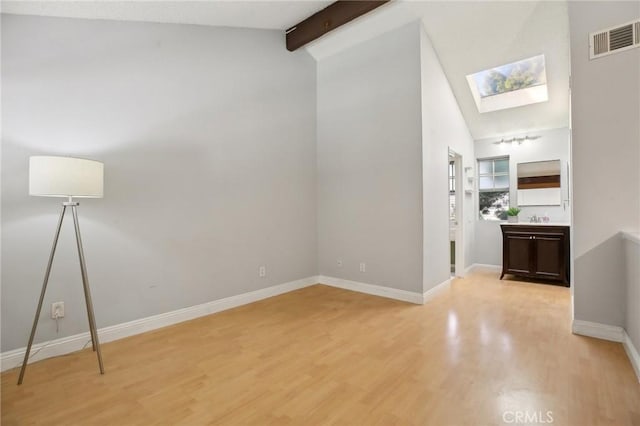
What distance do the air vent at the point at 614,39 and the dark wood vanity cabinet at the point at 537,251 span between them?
2.70 metres

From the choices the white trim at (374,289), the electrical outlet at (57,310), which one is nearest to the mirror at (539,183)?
the white trim at (374,289)

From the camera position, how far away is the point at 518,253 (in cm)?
483

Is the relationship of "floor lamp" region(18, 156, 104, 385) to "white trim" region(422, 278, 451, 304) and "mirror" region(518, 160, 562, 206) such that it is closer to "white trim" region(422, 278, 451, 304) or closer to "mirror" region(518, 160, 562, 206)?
"white trim" region(422, 278, 451, 304)

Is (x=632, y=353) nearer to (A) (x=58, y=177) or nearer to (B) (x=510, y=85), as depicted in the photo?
(B) (x=510, y=85)

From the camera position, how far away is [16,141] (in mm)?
2309

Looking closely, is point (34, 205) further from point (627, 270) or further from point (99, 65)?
point (627, 270)

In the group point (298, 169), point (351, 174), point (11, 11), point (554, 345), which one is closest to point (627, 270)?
point (554, 345)

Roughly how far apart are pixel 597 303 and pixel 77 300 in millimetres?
4474

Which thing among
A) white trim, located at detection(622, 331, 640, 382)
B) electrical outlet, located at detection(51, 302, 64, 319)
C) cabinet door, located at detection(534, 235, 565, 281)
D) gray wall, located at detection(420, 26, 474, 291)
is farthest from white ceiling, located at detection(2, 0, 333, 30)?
cabinet door, located at detection(534, 235, 565, 281)

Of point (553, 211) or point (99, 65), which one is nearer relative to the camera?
point (99, 65)

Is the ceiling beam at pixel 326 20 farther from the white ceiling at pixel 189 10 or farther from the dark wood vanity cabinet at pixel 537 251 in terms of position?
the dark wood vanity cabinet at pixel 537 251

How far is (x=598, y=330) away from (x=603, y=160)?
1.48 metres

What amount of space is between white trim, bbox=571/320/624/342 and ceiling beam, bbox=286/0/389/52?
12.3 feet

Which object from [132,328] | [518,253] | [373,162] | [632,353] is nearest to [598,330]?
[632,353]
